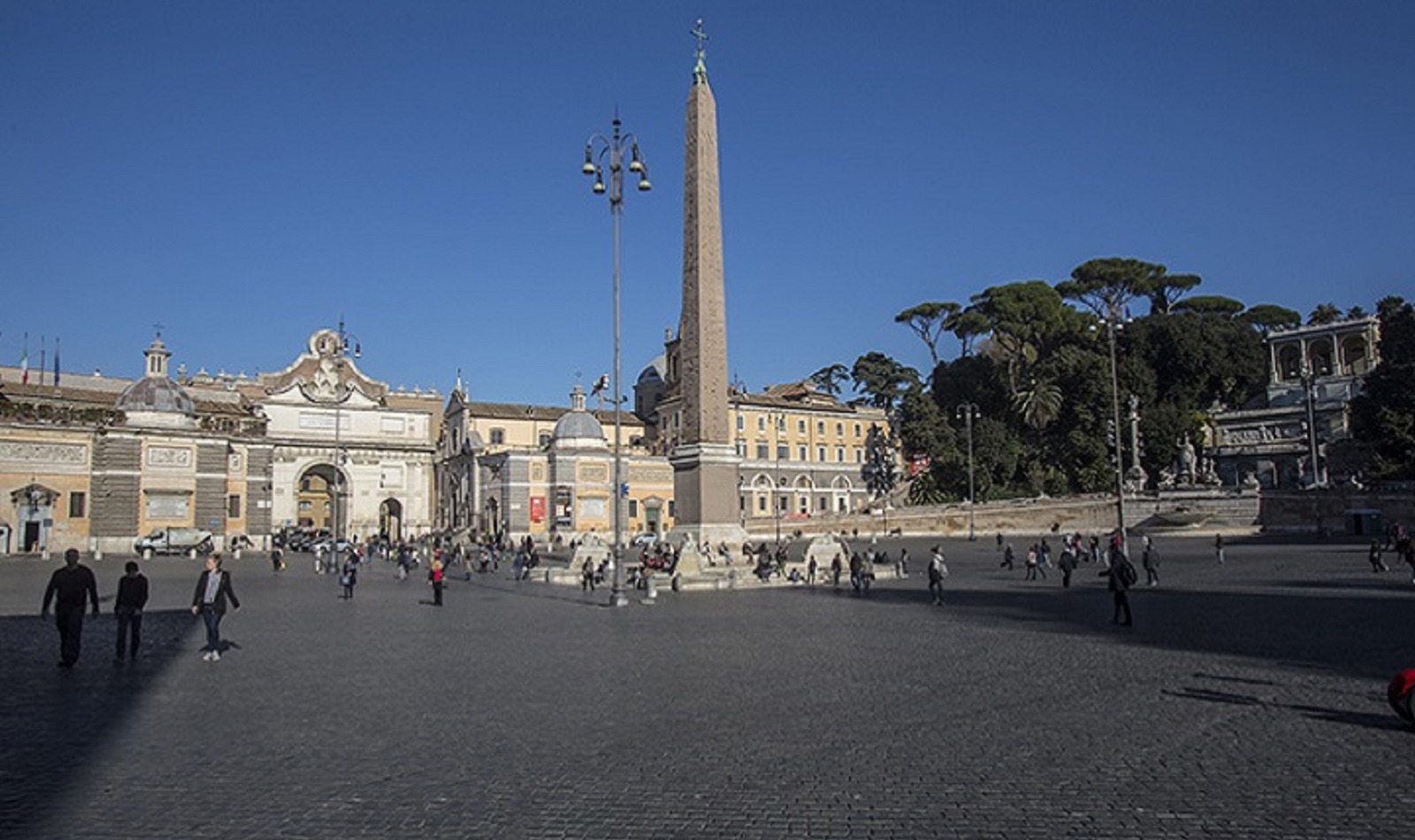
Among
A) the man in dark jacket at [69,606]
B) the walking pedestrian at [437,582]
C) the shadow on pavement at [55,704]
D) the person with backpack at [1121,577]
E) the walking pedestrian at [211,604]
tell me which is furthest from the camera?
the walking pedestrian at [437,582]

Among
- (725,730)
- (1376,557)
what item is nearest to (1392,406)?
(1376,557)

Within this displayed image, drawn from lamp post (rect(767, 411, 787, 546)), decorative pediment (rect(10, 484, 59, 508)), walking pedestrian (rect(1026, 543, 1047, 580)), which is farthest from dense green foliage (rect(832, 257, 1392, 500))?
decorative pediment (rect(10, 484, 59, 508))

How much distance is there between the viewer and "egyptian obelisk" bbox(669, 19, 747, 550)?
25344 mm

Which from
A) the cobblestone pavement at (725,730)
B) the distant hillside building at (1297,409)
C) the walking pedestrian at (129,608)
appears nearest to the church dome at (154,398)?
the cobblestone pavement at (725,730)

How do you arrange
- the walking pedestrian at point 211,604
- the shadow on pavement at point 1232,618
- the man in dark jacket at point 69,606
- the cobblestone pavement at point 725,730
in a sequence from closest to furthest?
the cobblestone pavement at point 725,730 → the man in dark jacket at point 69,606 → the shadow on pavement at point 1232,618 → the walking pedestrian at point 211,604

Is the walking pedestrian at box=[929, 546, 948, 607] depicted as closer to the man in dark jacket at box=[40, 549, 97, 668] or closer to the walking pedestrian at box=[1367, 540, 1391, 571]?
the walking pedestrian at box=[1367, 540, 1391, 571]

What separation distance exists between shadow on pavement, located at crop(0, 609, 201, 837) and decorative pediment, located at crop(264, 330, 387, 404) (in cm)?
4675

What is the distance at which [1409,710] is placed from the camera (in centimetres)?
710

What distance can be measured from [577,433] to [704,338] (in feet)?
109

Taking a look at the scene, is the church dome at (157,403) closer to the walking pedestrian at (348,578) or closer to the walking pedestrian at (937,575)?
the walking pedestrian at (348,578)

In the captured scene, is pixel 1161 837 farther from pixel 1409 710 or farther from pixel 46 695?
pixel 46 695

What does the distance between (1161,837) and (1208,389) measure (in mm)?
67447

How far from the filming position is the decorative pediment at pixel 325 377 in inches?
2357

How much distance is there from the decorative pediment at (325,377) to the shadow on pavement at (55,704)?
4675 centimetres
